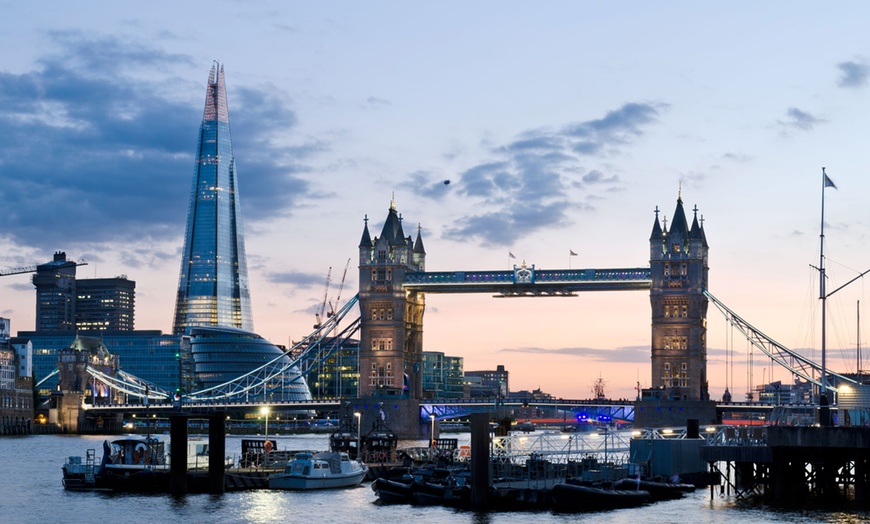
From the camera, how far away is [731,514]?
87.4 metres

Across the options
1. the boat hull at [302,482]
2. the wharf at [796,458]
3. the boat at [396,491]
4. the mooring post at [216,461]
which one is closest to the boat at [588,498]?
the wharf at [796,458]

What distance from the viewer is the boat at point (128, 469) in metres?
99.7

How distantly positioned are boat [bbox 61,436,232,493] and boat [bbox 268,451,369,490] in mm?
6365

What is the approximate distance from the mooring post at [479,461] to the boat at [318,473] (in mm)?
19222

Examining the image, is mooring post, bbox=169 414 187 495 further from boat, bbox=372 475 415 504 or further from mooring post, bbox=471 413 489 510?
mooring post, bbox=471 413 489 510

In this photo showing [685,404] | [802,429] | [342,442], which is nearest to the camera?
[802,429]

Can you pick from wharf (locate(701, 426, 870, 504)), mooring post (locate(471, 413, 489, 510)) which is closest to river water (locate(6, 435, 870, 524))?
mooring post (locate(471, 413, 489, 510))

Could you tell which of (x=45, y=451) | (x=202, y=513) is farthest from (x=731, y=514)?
(x=45, y=451)

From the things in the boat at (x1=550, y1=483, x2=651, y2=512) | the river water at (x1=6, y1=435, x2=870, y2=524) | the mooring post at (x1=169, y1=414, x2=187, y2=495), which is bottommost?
the river water at (x1=6, y1=435, x2=870, y2=524)

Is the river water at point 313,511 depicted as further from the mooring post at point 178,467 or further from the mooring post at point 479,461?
the mooring post at point 479,461

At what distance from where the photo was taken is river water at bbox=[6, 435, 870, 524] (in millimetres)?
85188

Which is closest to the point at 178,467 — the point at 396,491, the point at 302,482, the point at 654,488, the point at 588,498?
the point at 302,482

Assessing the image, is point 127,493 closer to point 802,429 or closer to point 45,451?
point 802,429

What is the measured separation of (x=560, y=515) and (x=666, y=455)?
2222cm
